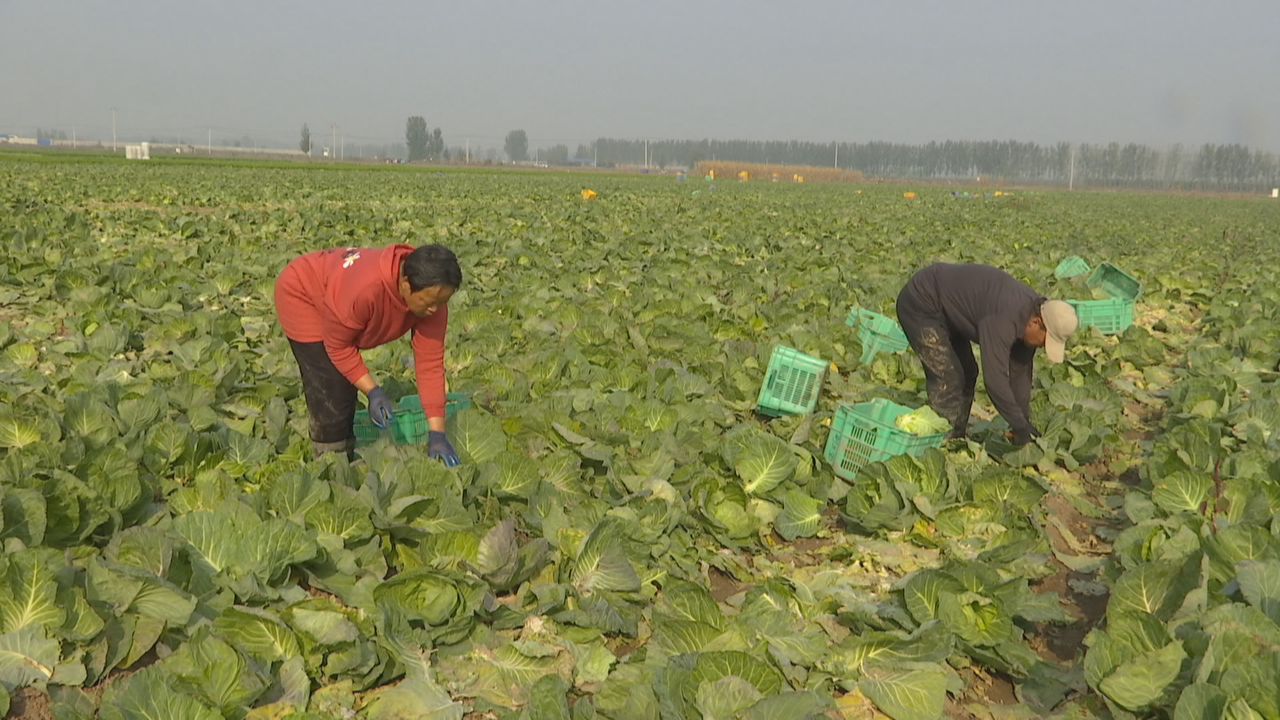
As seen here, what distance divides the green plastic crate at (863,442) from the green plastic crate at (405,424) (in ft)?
7.44

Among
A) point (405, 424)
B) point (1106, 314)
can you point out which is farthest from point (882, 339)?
point (405, 424)

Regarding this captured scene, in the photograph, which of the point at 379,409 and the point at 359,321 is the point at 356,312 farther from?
the point at 379,409

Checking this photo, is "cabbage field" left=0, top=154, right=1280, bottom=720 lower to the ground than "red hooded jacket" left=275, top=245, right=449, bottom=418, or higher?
lower

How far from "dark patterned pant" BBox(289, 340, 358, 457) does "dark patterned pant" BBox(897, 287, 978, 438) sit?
359 cm

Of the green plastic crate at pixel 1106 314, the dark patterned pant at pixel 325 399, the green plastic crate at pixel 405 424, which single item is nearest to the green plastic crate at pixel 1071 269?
the green plastic crate at pixel 1106 314

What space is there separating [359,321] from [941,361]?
366cm

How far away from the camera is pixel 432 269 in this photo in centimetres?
385

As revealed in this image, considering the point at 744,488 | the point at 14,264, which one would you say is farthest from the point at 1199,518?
the point at 14,264

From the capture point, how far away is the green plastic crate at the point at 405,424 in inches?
195

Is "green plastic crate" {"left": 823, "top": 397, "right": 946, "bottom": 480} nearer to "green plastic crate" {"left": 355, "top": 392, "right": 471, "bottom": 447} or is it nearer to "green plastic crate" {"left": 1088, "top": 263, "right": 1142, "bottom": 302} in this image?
"green plastic crate" {"left": 355, "top": 392, "right": 471, "bottom": 447}

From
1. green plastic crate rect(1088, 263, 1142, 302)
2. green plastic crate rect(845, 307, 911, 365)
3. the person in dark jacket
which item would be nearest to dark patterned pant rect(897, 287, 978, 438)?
the person in dark jacket

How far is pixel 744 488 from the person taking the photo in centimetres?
492

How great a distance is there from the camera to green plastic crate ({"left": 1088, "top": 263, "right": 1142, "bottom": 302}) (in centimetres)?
1130

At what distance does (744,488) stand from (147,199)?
2092cm
